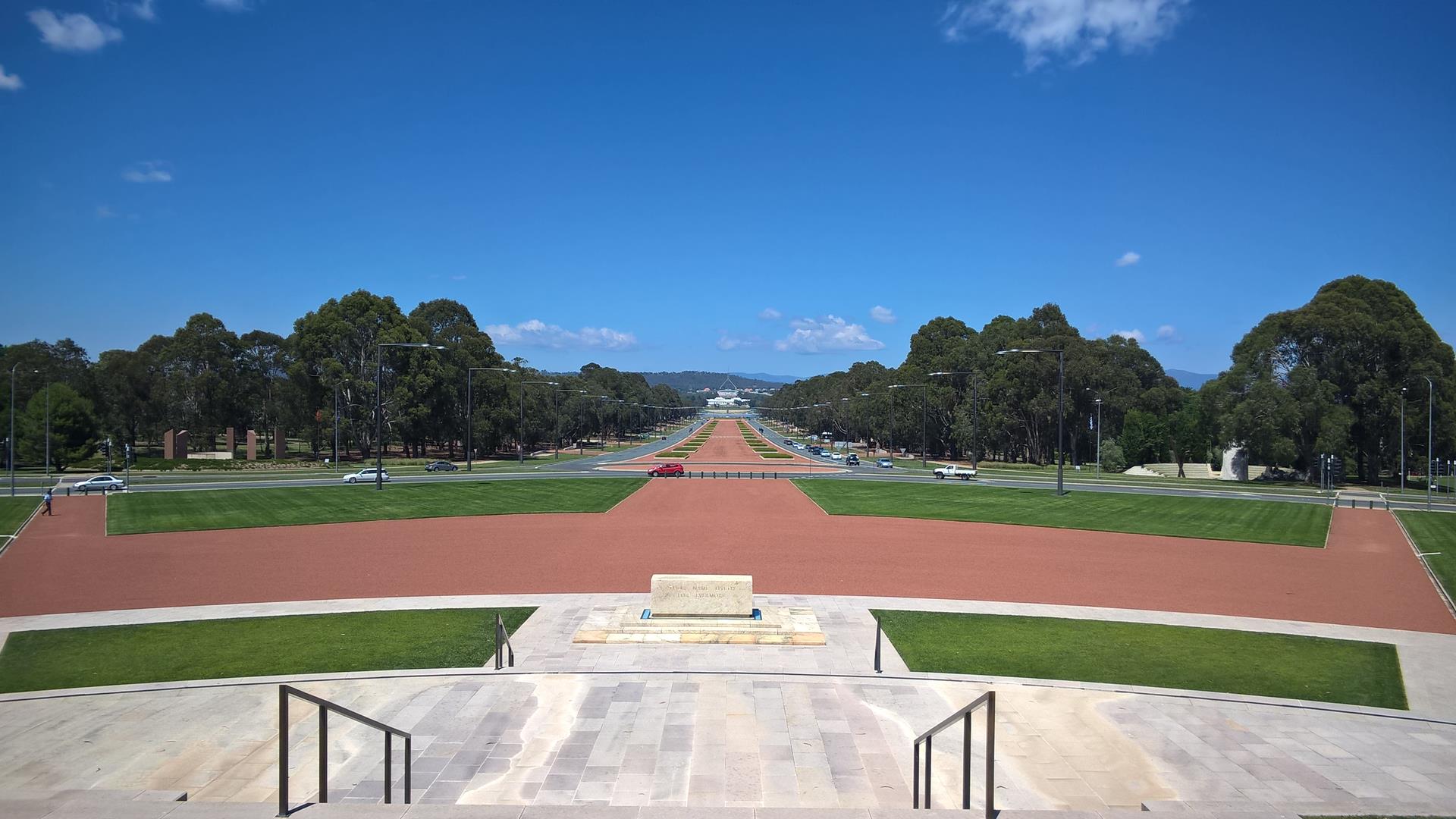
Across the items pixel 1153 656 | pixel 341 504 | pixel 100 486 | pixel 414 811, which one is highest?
pixel 414 811

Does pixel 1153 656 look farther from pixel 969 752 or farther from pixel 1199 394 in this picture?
pixel 1199 394

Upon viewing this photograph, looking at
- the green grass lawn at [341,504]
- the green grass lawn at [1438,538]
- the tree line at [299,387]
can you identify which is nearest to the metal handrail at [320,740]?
the green grass lawn at [1438,538]

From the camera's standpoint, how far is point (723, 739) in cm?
1056

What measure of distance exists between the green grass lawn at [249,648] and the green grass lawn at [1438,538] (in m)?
25.1

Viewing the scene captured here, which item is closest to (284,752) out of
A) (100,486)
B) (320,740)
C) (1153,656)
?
(320,740)

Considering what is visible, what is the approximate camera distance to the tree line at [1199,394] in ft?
187

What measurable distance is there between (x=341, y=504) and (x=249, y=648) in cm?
2596

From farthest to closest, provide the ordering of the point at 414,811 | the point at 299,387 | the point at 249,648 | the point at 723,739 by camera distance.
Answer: the point at 299,387 → the point at 249,648 → the point at 723,739 → the point at 414,811

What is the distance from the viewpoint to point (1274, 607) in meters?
19.4

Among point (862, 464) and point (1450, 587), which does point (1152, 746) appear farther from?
point (862, 464)

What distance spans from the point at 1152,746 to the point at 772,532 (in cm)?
2067

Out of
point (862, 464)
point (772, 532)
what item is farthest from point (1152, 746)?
point (862, 464)

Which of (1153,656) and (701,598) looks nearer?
(1153,656)

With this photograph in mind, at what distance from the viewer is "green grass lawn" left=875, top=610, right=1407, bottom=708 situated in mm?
13336
